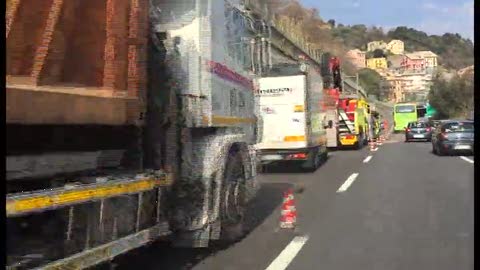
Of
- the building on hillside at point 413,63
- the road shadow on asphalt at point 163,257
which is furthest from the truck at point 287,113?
the building on hillside at point 413,63

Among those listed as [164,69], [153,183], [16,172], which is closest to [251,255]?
[153,183]

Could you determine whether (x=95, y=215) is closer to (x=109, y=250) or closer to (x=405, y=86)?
(x=109, y=250)

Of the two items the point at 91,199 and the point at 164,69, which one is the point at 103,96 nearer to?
the point at 91,199

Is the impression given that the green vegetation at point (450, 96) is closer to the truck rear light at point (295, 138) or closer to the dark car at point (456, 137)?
the dark car at point (456, 137)

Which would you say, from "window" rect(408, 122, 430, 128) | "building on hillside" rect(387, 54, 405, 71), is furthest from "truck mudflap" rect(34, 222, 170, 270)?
"building on hillside" rect(387, 54, 405, 71)

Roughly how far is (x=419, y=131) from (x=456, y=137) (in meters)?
14.5

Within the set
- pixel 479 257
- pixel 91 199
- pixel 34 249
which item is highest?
pixel 91 199

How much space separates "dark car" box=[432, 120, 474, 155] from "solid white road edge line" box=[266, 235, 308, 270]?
1712 centimetres

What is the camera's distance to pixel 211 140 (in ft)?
22.7

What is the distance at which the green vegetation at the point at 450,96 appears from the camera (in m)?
58.0

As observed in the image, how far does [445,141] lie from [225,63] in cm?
1830

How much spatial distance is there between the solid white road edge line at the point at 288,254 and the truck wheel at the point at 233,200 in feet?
2.47

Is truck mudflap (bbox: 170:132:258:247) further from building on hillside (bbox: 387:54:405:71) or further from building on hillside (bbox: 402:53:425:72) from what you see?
building on hillside (bbox: 387:54:405:71)

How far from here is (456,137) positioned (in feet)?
77.9
